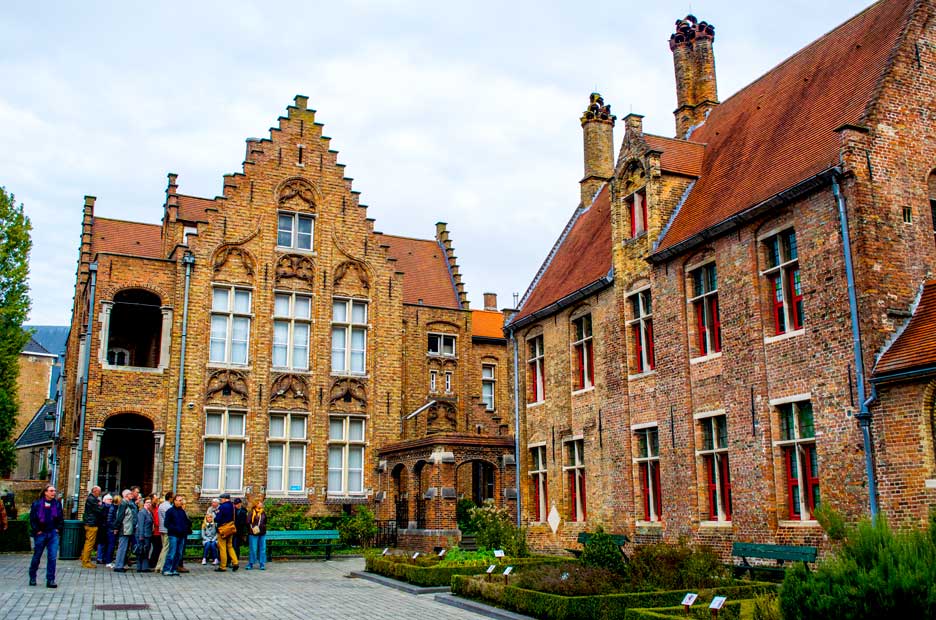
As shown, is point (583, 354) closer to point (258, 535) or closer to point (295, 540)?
point (258, 535)

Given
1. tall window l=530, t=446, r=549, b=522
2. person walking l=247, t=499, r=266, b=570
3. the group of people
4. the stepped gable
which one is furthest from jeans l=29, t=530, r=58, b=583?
the stepped gable

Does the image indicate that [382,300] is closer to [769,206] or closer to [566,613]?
[769,206]

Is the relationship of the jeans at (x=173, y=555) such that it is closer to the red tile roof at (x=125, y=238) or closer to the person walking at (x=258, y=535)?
the person walking at (x=258, y=535)

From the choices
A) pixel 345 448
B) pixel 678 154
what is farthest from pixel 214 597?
pixel 345 448

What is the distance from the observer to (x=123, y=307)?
30.8 metres

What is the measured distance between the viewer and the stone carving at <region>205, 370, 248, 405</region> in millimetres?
28609

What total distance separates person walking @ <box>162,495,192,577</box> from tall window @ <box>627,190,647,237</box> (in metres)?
12.7

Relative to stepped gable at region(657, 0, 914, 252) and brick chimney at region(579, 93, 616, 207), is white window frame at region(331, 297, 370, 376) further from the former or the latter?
stepped gable at region(657, 0, 914, 252)

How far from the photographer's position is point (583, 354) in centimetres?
2431

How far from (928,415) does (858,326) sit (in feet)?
6.27

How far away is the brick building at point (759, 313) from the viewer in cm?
1498

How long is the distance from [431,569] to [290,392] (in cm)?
1413

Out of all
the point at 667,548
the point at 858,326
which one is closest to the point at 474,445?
the point at 667,548

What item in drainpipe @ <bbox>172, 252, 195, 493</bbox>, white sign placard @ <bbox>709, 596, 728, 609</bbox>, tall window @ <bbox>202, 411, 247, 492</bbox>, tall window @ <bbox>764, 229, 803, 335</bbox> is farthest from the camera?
tall window @ <bbox>202, 411, 247, 492</bbox>
